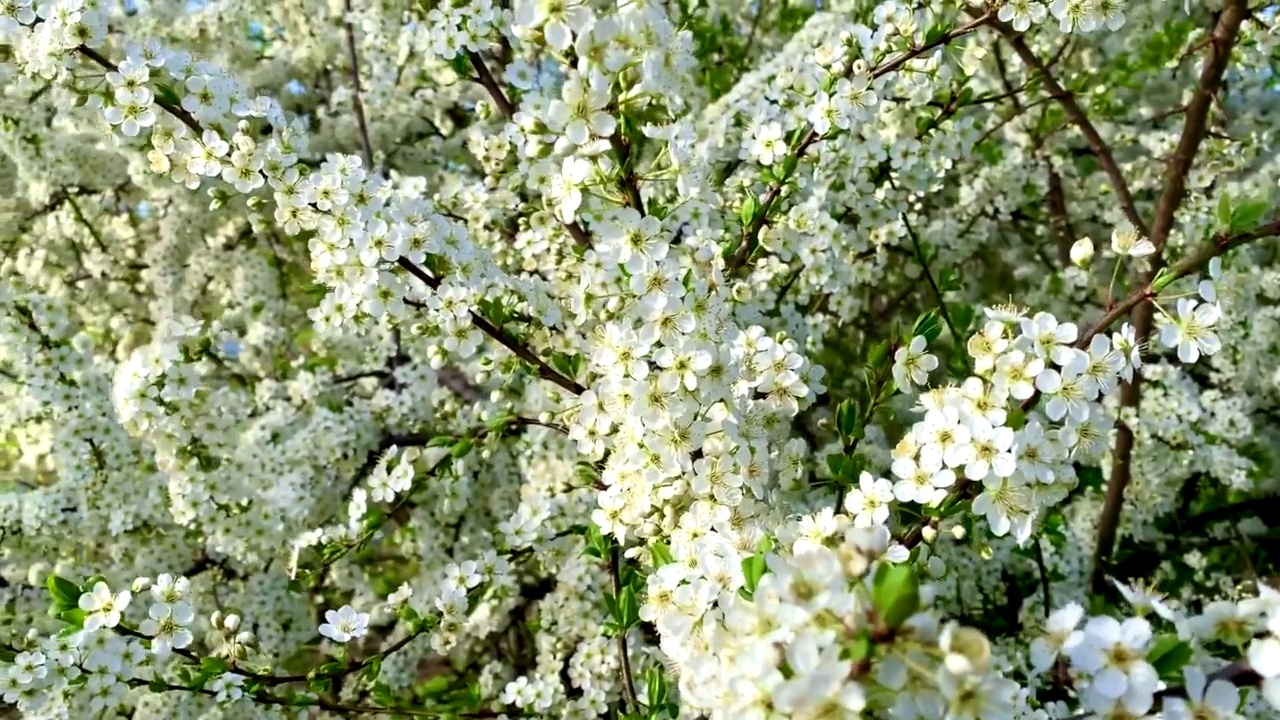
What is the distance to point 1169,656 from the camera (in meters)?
1.14

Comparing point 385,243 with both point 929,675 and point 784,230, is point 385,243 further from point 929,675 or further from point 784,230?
point 929,675

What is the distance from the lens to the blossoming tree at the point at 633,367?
5.03ft

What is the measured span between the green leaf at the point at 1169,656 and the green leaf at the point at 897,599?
34cm

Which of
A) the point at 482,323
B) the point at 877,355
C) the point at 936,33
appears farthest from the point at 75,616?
the point at 936,33

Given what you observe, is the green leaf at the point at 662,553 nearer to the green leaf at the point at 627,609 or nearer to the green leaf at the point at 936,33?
the green leaf at the point at 627,609

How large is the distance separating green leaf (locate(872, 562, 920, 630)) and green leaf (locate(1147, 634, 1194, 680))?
1.13 ft

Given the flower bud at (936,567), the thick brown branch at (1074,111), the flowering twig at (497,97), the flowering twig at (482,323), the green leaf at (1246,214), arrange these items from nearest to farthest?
1. the green leaf at (1246,214)
2. the flower bud at (936,567)
3. the flowering twig at (482,323)
4. the flowering twig at (497,97)
5. the thick brown branch at (1074,111)

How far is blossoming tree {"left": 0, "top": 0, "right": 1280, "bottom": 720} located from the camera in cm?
153

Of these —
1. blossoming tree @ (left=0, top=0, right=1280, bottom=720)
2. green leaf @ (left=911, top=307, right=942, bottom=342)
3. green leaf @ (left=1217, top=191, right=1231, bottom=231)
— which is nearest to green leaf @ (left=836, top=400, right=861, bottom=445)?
blossoming tree @ (left=0, top=0, right=1280, bottom=720)

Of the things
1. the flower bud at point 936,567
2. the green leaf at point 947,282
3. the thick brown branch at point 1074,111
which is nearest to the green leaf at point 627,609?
the flower bud at point 936,567

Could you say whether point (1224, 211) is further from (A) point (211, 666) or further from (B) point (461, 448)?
(A) point (211, 666)

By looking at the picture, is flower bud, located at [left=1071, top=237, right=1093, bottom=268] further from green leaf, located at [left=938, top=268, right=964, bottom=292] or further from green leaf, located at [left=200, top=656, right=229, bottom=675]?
green leaf, located at [left=200, top=656, right=229, bottom=675]


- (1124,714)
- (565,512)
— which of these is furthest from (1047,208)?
(1124,714)

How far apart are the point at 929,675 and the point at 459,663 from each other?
3.85m
